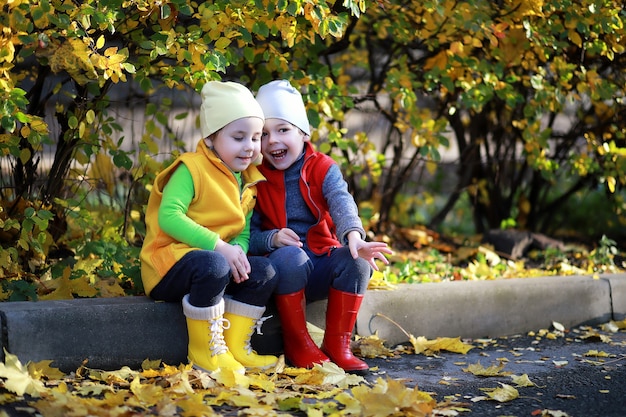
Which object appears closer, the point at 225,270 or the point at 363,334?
the point at 225,270

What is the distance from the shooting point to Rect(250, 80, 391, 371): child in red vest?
146 inches

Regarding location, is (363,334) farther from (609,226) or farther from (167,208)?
(609,226)

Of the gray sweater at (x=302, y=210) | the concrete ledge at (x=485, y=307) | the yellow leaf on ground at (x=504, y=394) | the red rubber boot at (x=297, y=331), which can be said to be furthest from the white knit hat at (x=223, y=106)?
the yellow leaf on ground at (x=504, y=394)

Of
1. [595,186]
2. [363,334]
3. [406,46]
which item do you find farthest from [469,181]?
[363,334]

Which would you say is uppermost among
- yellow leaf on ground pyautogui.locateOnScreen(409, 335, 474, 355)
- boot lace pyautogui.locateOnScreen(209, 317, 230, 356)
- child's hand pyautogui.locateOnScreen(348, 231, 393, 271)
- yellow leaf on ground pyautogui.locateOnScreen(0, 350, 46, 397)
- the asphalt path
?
child's hand pyautogui.locateOnScreen(348, 231, 393, 271)

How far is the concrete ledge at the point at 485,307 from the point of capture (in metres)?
4.34

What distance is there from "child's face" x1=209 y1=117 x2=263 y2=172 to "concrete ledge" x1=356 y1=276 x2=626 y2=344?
1024 millimetres

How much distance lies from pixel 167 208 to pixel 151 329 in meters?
0.52

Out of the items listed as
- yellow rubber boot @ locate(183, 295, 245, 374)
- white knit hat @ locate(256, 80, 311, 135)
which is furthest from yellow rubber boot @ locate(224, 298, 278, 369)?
white knit hat @ locate(256, 80, 311, 135)

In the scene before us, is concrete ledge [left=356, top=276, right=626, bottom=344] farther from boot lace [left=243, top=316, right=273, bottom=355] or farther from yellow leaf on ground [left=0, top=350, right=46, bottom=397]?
yellow leaf on ground [left=0, top=350, right=46, bottom=397]

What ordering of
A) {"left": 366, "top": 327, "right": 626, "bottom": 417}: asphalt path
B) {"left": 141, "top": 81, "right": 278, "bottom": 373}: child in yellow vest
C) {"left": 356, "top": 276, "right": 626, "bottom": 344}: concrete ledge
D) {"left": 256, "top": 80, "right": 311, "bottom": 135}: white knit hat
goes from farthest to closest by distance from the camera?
{"left": 356, "top": 276, "right": 626, "bottom": 344}: concrete ledge, {"left": 256, "top": 80, "right": 311, "bottom": 135}: white knit hat, {"left": 141, "top": 81, "right": 278, "bottom": 373}: child in yellow vest, {"left": 366, "top": 327, "right": 626, "bottom": 417}: asphalt path

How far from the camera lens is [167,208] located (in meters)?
3.50

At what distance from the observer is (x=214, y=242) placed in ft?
11.5

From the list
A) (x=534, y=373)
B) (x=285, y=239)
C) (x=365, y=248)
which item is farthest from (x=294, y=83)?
(x=534, y=373)
